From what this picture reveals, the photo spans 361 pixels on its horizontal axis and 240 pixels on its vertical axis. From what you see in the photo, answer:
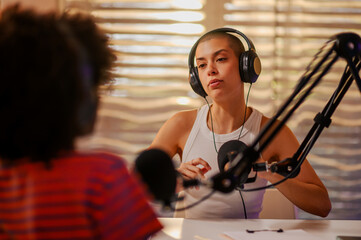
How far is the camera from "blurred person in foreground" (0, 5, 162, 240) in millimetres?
419

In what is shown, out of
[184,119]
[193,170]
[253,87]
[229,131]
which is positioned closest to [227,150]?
[193,170]

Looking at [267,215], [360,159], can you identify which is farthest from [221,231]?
[360,159]

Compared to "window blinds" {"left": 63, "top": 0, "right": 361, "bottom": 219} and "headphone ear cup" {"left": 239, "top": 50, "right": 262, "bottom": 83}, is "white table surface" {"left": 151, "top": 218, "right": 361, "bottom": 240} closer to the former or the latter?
"headphone ear cup" {"left": 239, "top": 50, "right": 262, "bottom": 83}

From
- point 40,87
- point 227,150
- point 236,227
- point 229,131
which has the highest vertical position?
point 40,87

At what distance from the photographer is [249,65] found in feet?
4.36

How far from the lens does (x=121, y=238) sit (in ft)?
1.44

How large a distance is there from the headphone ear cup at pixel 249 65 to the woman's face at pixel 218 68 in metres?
0.03

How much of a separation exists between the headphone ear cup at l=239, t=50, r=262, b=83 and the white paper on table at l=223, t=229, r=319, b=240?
0.57 metres

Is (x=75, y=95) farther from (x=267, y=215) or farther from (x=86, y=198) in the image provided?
(x=267, y=215)

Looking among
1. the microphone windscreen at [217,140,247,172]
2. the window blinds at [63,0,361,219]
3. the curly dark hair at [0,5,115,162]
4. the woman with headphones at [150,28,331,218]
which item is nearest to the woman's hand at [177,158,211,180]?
the microphone windscreen at [217,140,247,172]

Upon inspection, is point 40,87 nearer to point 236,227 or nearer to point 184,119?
point 236,227

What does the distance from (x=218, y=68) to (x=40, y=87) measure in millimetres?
1007

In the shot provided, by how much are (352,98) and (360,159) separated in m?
0.39

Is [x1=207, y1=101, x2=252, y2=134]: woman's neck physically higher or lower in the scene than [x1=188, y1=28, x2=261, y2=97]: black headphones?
lower
